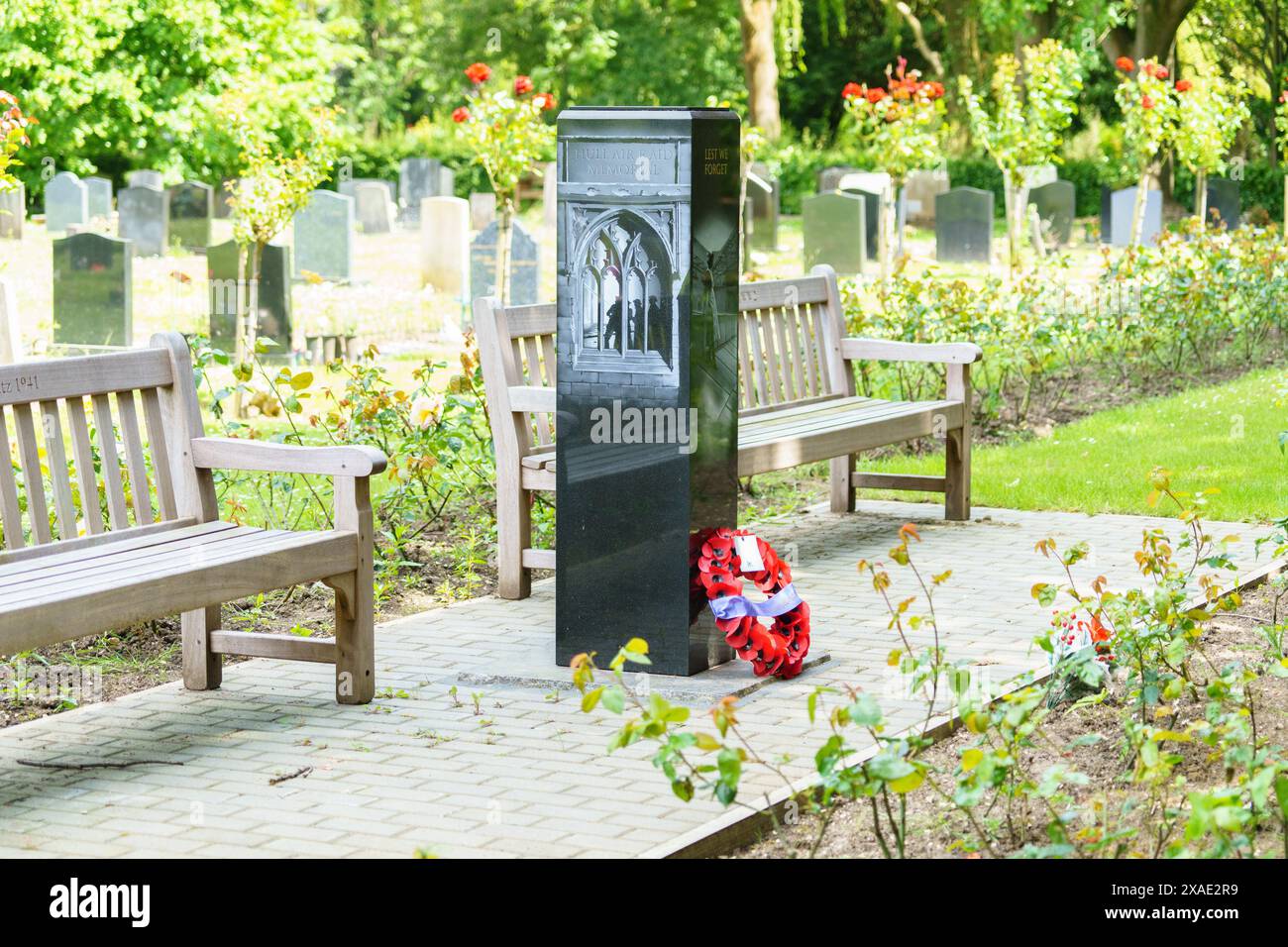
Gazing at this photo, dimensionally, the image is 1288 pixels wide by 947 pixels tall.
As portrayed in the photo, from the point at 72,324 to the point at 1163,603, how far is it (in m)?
10.8

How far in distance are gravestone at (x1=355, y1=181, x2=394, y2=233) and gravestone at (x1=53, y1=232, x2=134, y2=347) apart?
1522 cm

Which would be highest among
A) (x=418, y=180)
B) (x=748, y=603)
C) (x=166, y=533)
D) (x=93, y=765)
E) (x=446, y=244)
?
(x=418, y=180)

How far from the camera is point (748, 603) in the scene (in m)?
5.27

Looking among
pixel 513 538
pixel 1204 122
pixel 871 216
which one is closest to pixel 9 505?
pixel 513 538

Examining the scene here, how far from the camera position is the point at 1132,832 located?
3297mm

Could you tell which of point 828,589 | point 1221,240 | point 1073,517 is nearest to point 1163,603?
point 828,589

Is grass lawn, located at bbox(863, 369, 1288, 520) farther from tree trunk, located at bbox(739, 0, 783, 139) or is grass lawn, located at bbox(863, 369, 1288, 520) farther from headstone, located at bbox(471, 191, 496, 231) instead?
tree trunk, located at bbox(739, 0, 783, 139)

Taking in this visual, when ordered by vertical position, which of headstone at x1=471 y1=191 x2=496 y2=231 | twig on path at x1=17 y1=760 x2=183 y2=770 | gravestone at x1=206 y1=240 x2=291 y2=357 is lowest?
twig on path at x1=17 y1=760 x2=183 y2=770

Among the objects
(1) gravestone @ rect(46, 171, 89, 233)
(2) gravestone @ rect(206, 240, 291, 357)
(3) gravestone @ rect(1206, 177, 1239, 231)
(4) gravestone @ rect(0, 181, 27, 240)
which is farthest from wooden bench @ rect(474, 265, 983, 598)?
(3) gravestone @ rect(1206, 177, 1239, 231)

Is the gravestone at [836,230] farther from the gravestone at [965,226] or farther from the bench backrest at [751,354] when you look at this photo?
the bench backrest at [751,354]

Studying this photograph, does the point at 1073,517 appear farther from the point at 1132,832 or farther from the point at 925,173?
the point at 925,173

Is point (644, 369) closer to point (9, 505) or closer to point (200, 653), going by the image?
point (200, 653)

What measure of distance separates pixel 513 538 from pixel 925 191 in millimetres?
25300

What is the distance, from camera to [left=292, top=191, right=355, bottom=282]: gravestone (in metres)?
19.1
